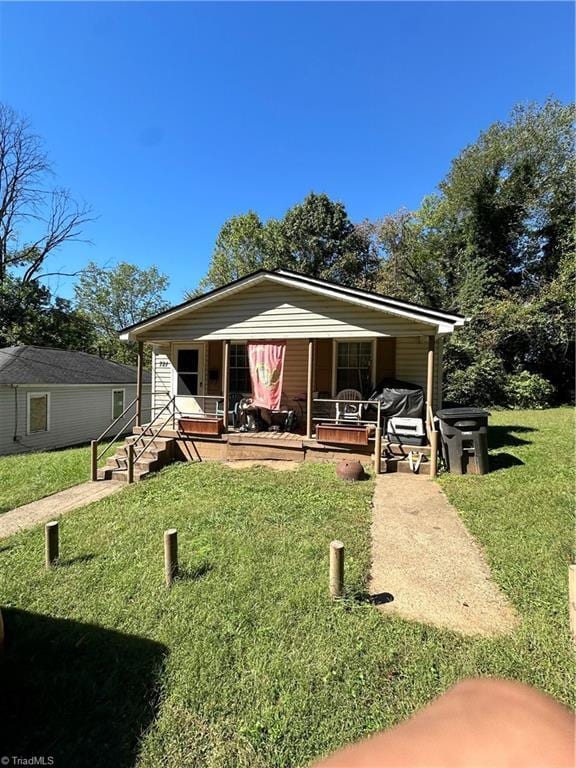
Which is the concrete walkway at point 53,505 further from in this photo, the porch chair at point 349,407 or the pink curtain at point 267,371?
the porch chair at point 349,407

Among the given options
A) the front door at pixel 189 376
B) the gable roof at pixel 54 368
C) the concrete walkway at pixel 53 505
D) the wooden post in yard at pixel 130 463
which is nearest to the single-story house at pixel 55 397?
the gable roof at pixel 54 368

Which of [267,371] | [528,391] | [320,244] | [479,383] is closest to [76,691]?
[267,371]

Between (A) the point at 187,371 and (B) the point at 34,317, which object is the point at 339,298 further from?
(B) the point at 34,317

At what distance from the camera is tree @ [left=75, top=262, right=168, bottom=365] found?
33.5 meters

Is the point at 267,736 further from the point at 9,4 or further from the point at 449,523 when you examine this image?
the point at 9,4

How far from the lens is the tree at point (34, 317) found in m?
22.9

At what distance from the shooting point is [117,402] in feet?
59.1

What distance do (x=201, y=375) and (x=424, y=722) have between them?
415 inches

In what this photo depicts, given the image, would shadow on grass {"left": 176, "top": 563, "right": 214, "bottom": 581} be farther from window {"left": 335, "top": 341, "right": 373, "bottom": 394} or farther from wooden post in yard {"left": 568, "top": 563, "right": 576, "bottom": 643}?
window {"left": 335, "top": 341, "right": 373, "bottom": 394}

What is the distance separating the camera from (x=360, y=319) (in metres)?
8.60

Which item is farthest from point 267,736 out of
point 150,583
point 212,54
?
point 212,54

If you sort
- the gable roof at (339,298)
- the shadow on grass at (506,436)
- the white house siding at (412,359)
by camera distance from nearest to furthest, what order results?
the gable roof at (339,298) < the shadow on grass at (506,436) < the white house siding at (412,359)

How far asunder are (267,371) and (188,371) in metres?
3.75

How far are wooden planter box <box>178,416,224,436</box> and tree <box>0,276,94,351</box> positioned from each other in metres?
20.3
